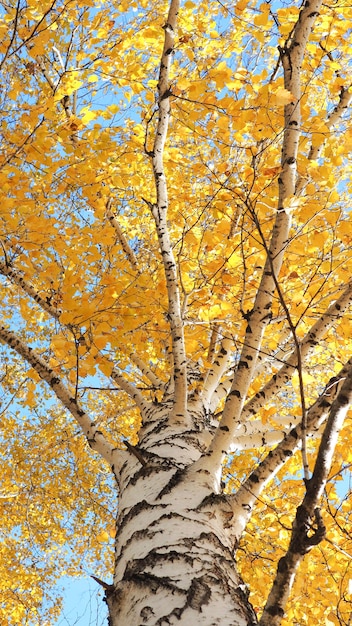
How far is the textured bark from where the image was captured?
4.96ft

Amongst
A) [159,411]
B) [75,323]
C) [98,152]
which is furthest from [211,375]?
[98,152]

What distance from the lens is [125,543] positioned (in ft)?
6.48

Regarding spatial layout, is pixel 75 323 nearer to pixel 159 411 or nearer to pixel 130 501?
pixel 159 411

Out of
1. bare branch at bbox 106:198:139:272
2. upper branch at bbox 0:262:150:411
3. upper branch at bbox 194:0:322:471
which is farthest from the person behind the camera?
bare branch at bbox 106:198:139:272

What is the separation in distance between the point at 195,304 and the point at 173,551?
227 cm

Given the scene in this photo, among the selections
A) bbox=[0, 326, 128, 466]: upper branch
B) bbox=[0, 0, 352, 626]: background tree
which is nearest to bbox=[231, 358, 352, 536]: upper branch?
bbox=[0, 0, 352, 626]: background tree

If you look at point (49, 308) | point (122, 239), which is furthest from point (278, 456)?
point (122, 239)

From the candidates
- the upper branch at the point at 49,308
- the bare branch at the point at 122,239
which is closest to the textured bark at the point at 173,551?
the upper branch at the point at 49,308

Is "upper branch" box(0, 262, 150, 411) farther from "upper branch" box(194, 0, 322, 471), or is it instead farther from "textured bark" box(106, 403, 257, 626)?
"upper branch" box(194, 0, 322, 471)

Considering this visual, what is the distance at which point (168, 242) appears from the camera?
8.96ft

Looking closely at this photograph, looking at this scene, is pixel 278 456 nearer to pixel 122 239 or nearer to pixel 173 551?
pixel 173 551

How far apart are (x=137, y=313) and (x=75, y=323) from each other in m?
0.56

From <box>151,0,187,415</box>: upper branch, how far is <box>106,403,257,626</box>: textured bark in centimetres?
39

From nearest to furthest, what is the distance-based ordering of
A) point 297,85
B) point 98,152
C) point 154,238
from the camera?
point 297,85, point 98,152, point 154,238
